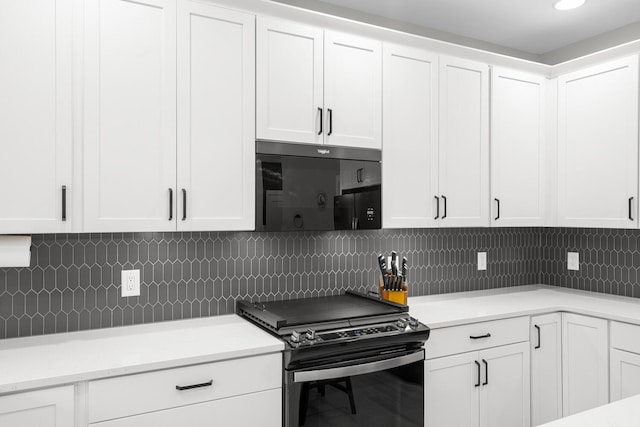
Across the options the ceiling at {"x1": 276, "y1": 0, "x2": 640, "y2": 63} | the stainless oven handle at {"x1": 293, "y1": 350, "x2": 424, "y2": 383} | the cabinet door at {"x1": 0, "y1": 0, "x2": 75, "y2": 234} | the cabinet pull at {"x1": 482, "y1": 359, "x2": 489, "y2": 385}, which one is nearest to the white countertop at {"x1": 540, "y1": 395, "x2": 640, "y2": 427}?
the stainless oven handle at {"x1": 293, "y1": 350, "x2": 424, "y2": 383}

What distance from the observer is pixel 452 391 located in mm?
2418

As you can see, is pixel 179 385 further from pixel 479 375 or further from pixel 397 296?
pixel 479 375

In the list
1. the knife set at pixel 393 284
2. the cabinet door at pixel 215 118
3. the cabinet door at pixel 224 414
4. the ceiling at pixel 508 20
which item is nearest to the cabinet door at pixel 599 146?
the ceiling at pixel 508 20

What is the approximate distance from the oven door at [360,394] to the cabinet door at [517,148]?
1.22 meters

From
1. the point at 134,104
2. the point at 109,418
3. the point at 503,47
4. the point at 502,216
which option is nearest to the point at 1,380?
the point at 109,418

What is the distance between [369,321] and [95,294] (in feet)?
4.20

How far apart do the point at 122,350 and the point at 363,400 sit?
105 cm

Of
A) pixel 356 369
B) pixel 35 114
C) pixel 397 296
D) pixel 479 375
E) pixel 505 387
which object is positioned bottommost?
pixel 505 387

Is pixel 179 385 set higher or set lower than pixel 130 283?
lower

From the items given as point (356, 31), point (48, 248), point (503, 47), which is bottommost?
point (48, 248)

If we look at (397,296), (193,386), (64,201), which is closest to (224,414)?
(193,386)

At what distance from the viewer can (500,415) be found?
2.60 metres

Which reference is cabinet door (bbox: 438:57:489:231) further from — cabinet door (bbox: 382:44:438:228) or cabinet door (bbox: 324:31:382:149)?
cabinet door (bbox: 324:31:382:149)

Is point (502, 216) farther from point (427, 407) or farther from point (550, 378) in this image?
point (427, 407)
